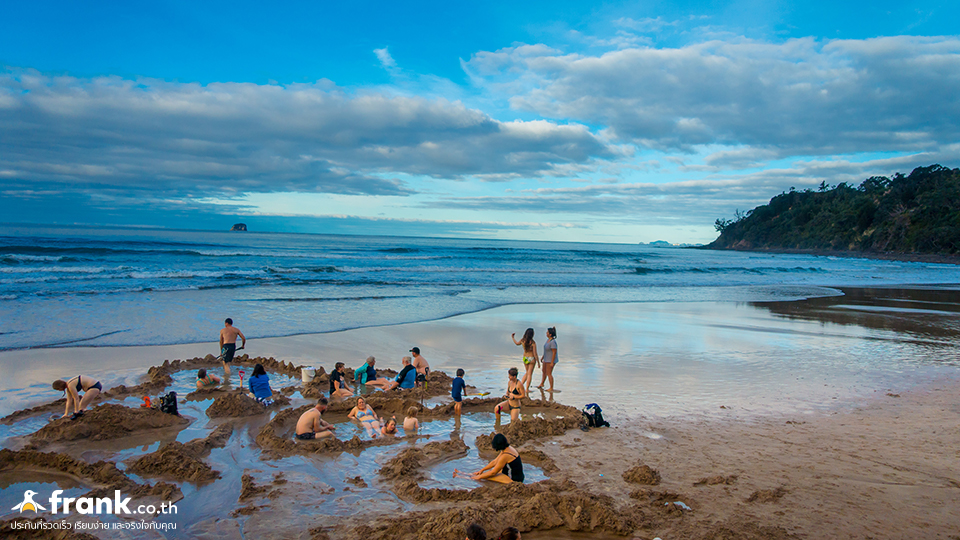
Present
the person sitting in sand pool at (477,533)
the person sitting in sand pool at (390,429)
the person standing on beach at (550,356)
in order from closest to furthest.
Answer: the person sitting in sand pool at (477,533)
the person sitting in sand pool at (390,429)
the person standing on beach at (550,356)

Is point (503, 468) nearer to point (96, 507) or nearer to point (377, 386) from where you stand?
point (96, 507)

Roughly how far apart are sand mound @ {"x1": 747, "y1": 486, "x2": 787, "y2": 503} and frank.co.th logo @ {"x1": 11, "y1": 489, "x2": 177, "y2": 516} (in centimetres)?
645

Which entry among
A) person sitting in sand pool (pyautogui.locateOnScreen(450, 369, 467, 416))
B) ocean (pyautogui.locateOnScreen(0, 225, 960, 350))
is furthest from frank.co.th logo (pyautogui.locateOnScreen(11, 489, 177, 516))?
ocean (pyautogui.locateOnScreen(0, 225, 960, 350))

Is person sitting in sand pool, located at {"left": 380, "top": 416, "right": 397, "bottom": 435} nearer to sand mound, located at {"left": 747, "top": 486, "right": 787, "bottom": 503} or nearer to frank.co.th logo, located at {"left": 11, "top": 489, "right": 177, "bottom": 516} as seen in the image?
frank.co.th logo, located at {"left": 11, "top": 489, "right": 177, "bottom": 516}

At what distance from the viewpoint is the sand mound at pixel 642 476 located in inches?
234

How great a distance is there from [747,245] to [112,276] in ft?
466

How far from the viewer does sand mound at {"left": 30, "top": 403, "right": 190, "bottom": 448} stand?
715 centimetres

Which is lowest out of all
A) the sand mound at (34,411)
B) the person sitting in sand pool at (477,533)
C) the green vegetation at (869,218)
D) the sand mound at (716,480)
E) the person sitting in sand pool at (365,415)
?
the person sitting in sand pool at (365,415)

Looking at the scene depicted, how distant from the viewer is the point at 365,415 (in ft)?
27.8

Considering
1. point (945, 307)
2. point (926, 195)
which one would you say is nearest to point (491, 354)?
point (945, 307)

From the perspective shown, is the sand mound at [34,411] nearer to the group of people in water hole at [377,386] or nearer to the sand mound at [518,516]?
the group of people in water hole at [377,386]

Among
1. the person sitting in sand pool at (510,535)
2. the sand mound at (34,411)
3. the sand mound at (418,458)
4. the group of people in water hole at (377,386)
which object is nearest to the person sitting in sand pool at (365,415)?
the group of people in water hole at (377,386)

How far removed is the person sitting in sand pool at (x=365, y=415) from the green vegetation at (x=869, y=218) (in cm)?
9195

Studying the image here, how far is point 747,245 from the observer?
440 ft
